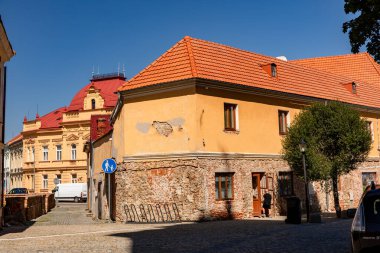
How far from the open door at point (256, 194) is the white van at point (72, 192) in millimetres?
34400

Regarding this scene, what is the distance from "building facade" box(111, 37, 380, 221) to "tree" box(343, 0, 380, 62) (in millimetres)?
9240

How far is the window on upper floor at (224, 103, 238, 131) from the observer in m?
22.1

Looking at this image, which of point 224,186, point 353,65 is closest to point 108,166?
point 224,186

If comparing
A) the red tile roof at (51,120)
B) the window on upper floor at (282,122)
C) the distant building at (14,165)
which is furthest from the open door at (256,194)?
the distant building at (14,165)

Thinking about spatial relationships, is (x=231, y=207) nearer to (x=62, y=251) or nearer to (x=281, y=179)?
(x=281, y=179)

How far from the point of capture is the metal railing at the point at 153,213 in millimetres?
20734

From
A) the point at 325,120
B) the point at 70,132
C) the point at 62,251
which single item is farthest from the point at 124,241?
the point at 70,132

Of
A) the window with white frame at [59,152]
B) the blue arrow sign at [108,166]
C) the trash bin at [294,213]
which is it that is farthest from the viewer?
the window with white frame at [59,152]

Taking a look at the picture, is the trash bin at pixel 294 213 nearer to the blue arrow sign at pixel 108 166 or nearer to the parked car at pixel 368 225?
the blue arrow sign at pixel 108 166

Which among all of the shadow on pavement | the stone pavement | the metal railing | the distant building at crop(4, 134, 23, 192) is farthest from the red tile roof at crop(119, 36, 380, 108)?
the distant building at crop(4, 134, 23, 192)

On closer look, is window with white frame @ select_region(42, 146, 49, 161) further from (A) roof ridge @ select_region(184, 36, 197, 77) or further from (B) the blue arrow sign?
(B) the blue arrow sign

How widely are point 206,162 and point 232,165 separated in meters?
1.57

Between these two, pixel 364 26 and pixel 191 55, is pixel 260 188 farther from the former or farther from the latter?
pixel 364 26

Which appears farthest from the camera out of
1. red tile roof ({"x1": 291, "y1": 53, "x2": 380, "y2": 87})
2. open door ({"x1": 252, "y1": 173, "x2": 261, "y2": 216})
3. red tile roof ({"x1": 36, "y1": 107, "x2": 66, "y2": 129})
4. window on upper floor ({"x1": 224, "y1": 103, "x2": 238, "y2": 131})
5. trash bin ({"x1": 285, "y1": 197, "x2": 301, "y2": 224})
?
red tile roof ({"x1": 36, "y1": 107, "x2": 66, "y2": 129})
